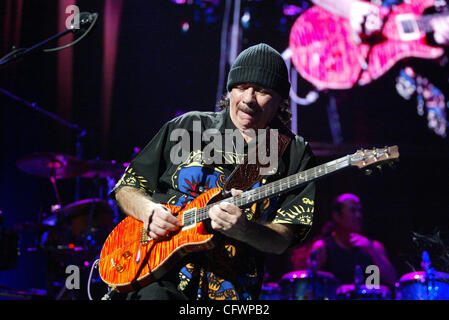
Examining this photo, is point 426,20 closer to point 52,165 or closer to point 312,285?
point 312,285

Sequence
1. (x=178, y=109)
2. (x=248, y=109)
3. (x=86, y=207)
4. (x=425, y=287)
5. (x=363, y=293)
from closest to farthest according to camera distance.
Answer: (x=248, y=109), (x=425, y=287), (x=363, y=293), (x=86, y=207), (x=178, y=109)

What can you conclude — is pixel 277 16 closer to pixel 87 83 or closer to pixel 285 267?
pixel 87 83

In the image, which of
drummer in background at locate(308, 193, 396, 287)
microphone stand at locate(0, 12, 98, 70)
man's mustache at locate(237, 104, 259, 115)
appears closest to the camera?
man's mustache at locate(237, 104, 259, 115)

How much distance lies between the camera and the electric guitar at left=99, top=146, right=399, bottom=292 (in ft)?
8.21

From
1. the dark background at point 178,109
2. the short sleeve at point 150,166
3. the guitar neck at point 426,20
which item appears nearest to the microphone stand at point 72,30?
the short sleeve at point 150,166

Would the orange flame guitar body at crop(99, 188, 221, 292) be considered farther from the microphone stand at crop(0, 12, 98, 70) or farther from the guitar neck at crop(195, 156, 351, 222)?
the microphone stand at crop(0, 12, 98, 70)

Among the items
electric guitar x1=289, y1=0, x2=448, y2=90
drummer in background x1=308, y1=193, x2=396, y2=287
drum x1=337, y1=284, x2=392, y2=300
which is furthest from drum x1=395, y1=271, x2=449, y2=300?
electric guitar x1=289, y1=0, x2=448, y2=90

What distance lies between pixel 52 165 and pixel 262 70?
394cm

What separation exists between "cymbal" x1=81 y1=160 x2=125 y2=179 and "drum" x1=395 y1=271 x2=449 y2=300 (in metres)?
3.51

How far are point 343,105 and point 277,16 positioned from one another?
160cm

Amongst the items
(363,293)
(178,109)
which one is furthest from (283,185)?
(178,109)

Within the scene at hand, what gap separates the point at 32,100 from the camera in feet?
22.0

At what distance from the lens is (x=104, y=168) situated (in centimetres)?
602

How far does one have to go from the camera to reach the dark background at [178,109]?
6.86 metres
